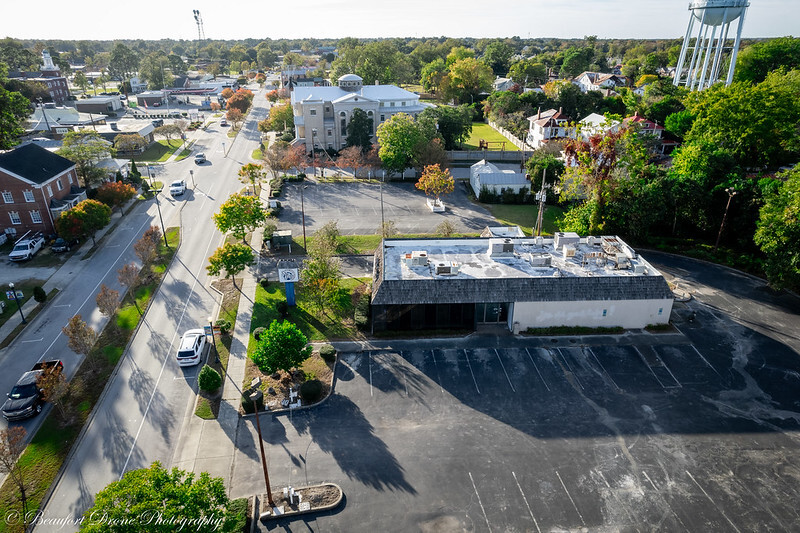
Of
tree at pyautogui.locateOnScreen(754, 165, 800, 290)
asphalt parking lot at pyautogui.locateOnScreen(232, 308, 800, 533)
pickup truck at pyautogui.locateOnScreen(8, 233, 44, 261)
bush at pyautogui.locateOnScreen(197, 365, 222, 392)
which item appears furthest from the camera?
pickup truck at pyautogui.locateOnScreen(8, 233, 44, 261)

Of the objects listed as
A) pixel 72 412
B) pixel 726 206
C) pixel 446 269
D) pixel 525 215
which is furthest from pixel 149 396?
pixel 726 206

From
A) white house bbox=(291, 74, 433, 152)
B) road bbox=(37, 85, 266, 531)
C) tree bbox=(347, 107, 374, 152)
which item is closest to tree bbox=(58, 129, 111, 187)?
road bbox=(37, 85, 266, 531)

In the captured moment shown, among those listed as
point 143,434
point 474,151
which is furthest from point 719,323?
point 474,151

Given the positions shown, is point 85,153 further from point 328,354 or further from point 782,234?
point 782,234

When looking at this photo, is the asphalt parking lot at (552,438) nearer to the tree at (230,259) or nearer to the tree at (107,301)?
the tree at (230,259)

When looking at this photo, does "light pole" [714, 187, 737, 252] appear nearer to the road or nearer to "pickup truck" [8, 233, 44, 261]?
the road
